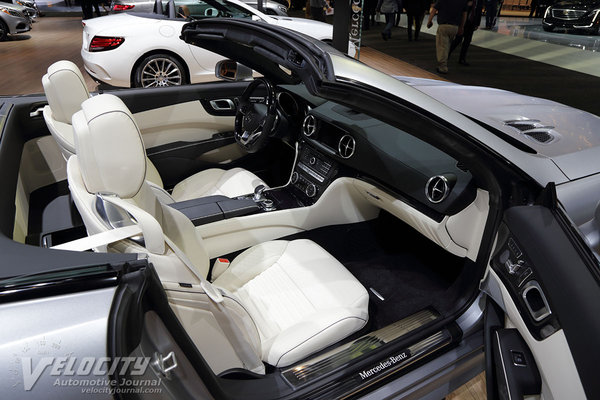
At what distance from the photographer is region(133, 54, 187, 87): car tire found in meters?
4.90

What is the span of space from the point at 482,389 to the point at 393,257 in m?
0.73

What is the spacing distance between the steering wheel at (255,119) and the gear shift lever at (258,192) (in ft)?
0.80

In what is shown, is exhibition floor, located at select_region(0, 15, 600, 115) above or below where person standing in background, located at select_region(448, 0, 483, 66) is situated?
below

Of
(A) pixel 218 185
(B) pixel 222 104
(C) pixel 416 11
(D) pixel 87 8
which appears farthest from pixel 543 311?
(D) pixel 87 8

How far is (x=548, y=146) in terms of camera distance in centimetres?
153

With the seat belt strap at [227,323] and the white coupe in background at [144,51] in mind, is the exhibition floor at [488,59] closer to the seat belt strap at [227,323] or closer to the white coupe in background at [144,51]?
the white coupe in background at [144,51]

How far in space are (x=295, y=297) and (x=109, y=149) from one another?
2.91 ft

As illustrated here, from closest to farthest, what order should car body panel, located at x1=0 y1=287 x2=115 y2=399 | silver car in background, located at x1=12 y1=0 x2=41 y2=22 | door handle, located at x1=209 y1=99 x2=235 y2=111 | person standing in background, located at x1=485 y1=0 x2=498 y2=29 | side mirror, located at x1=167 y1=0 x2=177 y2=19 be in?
car body panel, located at x1=0 y1=287 x2=115 y2=399 < door handle, located at x1=209 y1=99 x2=235 y2=111 < side mirror, located at x1=167 y1=0 x2=177 y2=19 < person standing in background, located at x1=485 y1=0 x2=498 y2=29 < silver car in background, located at x1=12 y1=0 x2=41 y2=22

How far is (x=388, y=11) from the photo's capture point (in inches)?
352

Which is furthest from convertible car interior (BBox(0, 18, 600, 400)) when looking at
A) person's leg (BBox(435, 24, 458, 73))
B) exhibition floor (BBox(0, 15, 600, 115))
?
person's leg (BBox(435, 24, 458, 73))

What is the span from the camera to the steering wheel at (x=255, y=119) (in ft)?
7.77

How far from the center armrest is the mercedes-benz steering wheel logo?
34.6 inches

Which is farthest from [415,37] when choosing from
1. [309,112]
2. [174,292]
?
[174,292]

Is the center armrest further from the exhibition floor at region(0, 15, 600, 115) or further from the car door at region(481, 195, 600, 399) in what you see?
the exhibition floor at region(0, 15, 600, 115)
